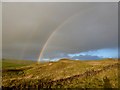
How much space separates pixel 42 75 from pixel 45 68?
5967 millimetres

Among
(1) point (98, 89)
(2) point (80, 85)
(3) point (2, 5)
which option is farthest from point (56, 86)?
(3) point (2, 5)

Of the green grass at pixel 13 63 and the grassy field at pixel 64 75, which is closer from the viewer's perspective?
the grassy field at pixel 64 75

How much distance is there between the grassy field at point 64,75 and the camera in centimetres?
6569

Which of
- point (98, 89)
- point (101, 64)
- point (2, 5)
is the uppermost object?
point (2, 5)

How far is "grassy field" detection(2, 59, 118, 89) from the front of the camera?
216 ft

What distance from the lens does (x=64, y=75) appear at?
73.0 meters

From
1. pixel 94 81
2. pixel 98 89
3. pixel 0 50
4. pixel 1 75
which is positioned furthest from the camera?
pixel 0 50

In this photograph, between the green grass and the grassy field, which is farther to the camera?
the green grass

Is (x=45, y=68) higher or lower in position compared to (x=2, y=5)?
lower

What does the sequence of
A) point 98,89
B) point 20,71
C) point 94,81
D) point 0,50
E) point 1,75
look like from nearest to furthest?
point 98,89 → point 94,81 → point 1,75 → point 20,71 → point 0,50

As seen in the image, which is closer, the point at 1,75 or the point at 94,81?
the point at 94,81

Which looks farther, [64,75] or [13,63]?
[13,63]

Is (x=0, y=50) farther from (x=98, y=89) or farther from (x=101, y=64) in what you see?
(x=98, y=89)

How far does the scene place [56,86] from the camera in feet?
218
